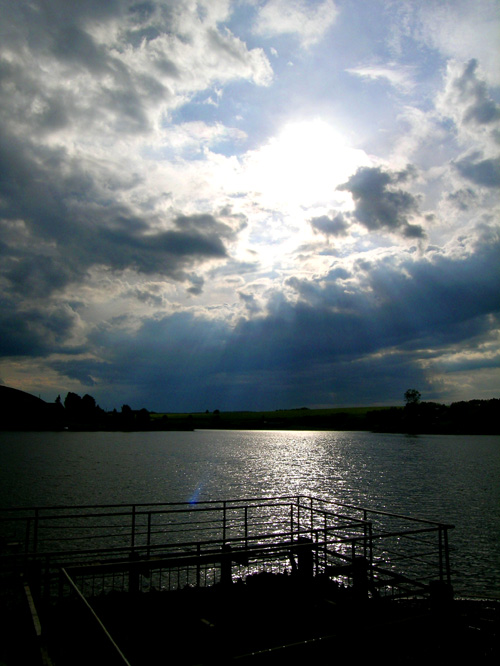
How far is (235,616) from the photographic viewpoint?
32.2 feet

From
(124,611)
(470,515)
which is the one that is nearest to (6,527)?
(124,611)

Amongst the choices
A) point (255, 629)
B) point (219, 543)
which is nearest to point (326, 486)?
point (219, 543)

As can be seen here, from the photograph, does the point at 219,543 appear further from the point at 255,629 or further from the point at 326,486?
the point at 326,486

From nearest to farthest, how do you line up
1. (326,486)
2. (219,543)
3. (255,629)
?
(255,629)
(219,543)
(326,486)

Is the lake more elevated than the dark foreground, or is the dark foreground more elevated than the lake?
the dark foreground

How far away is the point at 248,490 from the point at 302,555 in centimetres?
4371

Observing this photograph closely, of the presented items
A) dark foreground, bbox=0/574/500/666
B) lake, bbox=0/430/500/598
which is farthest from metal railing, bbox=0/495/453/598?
lake, bbox=0/430/500/598

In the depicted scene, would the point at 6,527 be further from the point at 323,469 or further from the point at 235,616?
the point at 323,469

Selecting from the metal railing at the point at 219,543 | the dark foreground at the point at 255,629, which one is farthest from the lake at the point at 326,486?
the dark foreground at the point at 255,629

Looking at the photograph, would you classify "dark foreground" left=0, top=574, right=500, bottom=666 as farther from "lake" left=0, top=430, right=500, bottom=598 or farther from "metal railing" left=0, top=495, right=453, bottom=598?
"lake" left=0, top=430, right=500, bottom=598

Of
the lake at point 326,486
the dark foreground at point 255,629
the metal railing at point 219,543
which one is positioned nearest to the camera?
the dark foreground at point 255,629

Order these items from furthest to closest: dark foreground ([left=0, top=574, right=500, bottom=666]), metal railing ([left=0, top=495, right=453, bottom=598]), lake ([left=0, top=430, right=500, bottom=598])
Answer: lake ([left=0, top=430, right=500, bottom=598]) → metal railing ([left=0, top=495, right=453, bottom=598]) → dark foreground ([left=0, top=574, right=500, bottom=666])

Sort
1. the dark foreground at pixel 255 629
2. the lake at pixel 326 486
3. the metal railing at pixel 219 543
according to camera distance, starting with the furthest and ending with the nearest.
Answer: the lake at pixel 326 486 → the metal railing at pixel 219 543 → the dark foreground at pixel 255 629

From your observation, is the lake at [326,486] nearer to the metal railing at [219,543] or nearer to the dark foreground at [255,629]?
the metal railing at [219,543]
